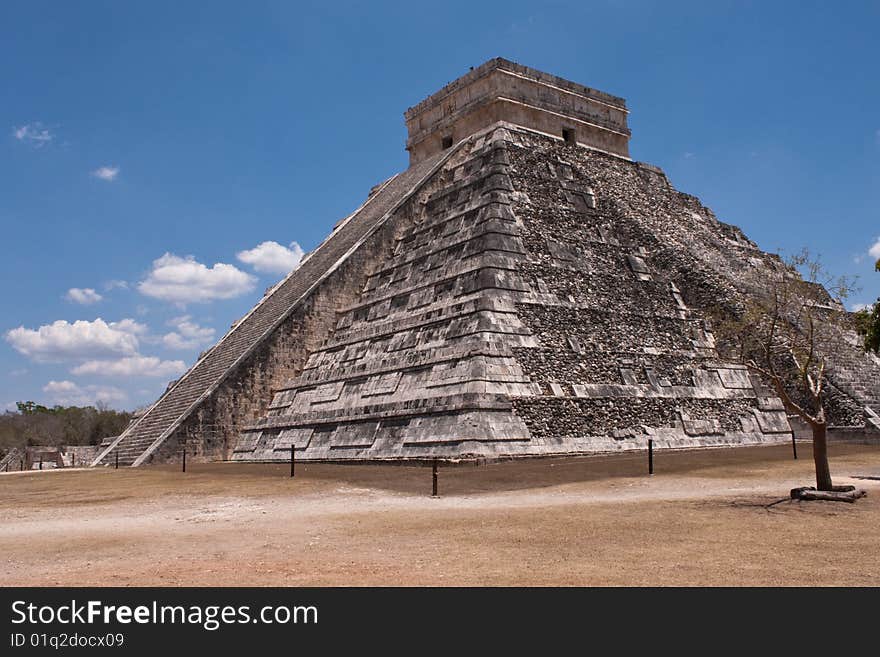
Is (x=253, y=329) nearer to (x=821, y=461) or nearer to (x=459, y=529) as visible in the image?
(x=459, y=529)

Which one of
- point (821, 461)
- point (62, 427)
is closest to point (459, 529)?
point (821, 461)

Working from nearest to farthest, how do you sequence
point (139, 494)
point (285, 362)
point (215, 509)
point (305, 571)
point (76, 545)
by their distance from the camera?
point (305, 571) < point (76, 545) < point (215, 509) < point (139, 494) < point (285, 362)

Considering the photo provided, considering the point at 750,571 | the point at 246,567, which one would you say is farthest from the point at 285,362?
the point at 750,571

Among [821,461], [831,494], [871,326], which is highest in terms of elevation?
[871,326]

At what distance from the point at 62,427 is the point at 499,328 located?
46.6 m

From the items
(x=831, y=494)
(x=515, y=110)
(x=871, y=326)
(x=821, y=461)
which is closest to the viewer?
(x=831, y=494)

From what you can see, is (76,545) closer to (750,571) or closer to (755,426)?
(750,571)

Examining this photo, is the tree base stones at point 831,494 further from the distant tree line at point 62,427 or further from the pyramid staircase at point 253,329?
the distant tree line at point 62,427

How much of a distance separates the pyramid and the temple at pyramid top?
8 cm

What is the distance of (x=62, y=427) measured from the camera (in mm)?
53062

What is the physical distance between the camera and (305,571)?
225 inches

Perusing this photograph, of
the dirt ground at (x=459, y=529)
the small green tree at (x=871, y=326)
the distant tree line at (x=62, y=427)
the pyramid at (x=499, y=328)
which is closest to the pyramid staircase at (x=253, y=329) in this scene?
the pyramid at (x=499, y=328)

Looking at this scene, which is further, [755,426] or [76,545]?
[755,426]

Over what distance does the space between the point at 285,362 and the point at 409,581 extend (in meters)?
16.0
